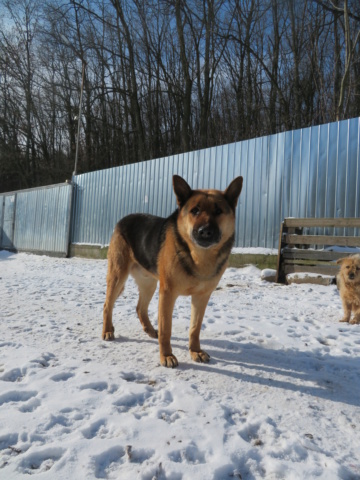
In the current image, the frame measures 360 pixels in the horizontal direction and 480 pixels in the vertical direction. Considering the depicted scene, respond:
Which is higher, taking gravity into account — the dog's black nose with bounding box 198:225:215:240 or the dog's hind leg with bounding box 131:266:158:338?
the dog's black nose with bounding box 198:225:215:240

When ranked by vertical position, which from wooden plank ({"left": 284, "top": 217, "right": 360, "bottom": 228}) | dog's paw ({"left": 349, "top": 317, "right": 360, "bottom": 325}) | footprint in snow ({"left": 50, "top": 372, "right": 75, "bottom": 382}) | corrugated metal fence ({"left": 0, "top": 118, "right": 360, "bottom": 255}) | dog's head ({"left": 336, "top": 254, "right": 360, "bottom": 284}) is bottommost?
footprint in snow ({"left": 50, "top": 372, "right": 75, "bottom": 382})

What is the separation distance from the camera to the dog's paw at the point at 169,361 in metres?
2.74

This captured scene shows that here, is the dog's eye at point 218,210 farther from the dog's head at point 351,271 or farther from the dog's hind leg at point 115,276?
the dog's head at point 351,271

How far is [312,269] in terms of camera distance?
22.5 feet

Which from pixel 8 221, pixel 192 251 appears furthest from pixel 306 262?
pixel 8 221

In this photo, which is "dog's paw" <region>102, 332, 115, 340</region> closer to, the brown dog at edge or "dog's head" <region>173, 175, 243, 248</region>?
"dog's head" <region>173, 175, 243, 248</region>

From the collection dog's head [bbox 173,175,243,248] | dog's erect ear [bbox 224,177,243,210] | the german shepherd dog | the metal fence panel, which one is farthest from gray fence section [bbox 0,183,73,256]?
dog's erect ear [bbox 224,177,243,210]

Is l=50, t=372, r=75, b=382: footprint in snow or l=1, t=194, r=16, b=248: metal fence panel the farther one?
l=1, t=194, r=16, b=248: metal fence panel

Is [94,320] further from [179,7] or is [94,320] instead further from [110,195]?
[179,7]

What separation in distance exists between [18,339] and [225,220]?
2317 millimetres

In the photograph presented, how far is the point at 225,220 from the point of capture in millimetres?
2828

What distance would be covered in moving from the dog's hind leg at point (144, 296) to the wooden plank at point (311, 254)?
14.0 feet

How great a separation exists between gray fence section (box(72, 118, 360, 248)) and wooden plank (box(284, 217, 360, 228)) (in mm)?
773

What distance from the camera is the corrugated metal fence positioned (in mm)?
7492
